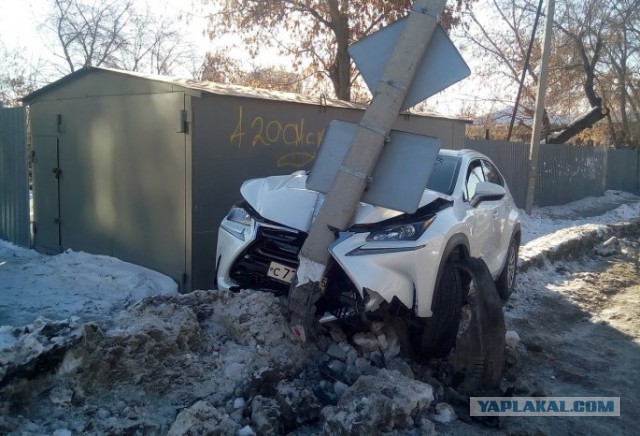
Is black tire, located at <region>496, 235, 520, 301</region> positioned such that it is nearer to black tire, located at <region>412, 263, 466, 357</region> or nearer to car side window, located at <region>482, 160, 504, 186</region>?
car side window, located at <region>482, 160, 504, 186</region>

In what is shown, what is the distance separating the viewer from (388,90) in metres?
A: 4.89

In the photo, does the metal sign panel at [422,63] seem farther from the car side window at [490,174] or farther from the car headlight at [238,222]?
the car side window at [490,174]

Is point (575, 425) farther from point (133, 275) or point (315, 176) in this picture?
point (133, 275)

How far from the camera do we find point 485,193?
19.1 ft

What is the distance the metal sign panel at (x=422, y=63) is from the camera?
494cm

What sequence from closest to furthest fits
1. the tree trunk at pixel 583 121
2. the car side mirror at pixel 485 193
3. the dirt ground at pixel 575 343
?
the dirt ground at pixel 575 343, the car side mirror at pixel 485 193, the tree trunk at pixel 583 121

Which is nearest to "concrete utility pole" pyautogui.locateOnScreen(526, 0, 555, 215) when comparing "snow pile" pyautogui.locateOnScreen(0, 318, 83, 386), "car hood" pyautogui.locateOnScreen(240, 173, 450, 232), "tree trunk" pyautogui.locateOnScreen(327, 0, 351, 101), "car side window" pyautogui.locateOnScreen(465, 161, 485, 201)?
"tree trunk" pyautogui.locateOnScreen(327, 0, 351, 101)

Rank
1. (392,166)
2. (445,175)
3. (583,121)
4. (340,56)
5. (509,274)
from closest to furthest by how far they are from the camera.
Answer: (392,166)
(445,175)
(509,274)
(340,56)
(583,121)

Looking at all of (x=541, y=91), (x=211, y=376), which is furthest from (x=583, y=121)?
(x=211, y=376)

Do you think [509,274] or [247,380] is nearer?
[247,380]

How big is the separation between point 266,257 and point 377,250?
1.05 m

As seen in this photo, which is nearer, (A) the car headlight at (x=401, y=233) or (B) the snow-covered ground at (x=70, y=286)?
(A) the car headlight at (x=401, y=233)

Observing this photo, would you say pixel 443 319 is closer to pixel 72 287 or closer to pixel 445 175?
pixel 445 175

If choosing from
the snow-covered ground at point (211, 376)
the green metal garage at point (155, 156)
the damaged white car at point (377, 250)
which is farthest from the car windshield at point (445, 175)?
the green metal garage at point (155, 156)
